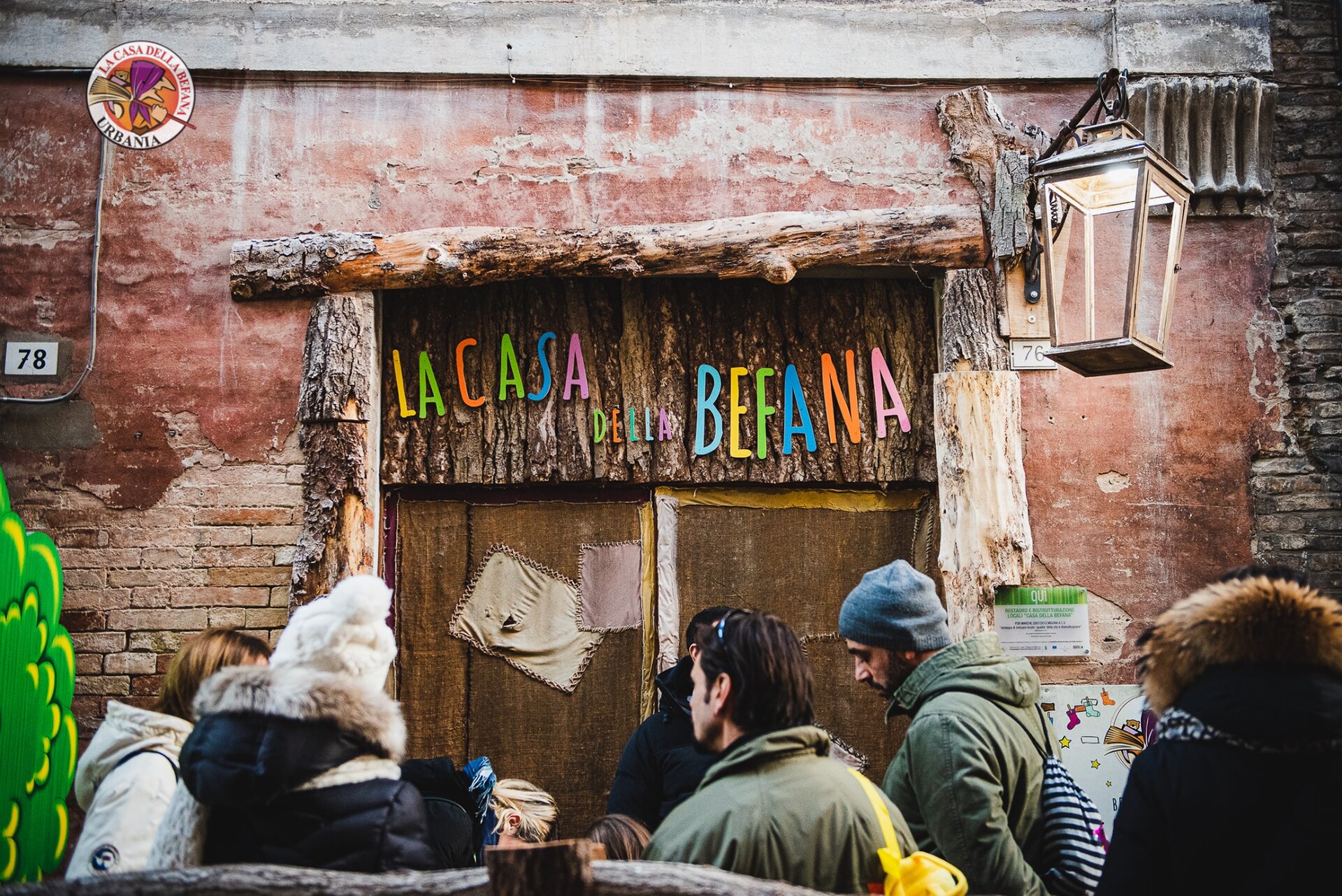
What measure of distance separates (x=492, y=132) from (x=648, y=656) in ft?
7.63

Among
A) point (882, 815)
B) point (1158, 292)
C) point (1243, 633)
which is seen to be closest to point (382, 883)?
point (882, 815)

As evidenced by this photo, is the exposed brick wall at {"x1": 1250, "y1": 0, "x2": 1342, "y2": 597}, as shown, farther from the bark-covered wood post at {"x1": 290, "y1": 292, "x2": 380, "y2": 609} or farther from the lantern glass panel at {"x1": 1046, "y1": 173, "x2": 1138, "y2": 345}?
the bark-covered wood post at {"x1": 290, "y1": 292, "x2": 380, "y2": 609}

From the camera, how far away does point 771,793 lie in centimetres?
221

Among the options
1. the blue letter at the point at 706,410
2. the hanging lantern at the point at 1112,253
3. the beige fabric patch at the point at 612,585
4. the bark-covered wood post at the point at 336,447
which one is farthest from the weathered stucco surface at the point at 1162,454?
the bark-covered wood post at the point at 336,447

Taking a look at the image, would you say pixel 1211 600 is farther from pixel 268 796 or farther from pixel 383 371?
pixel 383 371

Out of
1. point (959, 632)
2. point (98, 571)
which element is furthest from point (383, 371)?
point (959, 632)

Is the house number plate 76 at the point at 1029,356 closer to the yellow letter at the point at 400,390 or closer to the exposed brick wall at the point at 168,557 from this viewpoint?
the yellow letter at the point at 400,390

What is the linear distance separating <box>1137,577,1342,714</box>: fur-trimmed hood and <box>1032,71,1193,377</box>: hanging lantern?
4.97ft

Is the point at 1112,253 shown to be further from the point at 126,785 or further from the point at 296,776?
the point at 126,785

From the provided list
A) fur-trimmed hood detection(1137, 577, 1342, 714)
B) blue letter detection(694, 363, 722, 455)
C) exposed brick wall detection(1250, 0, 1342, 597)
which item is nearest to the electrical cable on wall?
blue letter detection(694, 363, 722, 455)

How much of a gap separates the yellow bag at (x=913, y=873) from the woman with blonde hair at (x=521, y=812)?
1754 mm

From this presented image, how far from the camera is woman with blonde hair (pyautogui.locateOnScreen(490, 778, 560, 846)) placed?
3906mm

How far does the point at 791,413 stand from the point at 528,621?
4.71 ft

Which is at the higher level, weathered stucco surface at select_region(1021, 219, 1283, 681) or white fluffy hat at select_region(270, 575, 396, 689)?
weathered stucco surface at select_region(1021, 219, 1283, 681)
